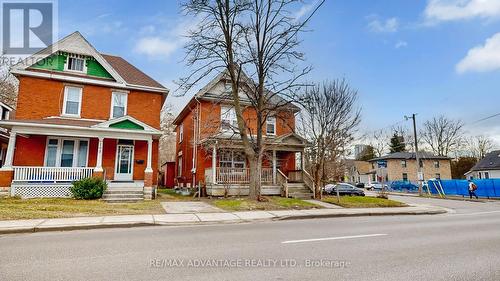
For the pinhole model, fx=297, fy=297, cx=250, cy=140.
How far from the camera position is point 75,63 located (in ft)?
63.7

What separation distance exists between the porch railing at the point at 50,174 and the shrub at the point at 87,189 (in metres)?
1.43

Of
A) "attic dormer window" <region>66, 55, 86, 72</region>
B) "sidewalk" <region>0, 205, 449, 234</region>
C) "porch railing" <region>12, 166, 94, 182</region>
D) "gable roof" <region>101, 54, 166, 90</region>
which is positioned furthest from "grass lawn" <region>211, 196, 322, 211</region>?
"attic dormer window" <region>66, 55, 86, 72</region>

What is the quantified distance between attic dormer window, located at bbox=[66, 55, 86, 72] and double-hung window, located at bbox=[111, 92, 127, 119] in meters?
2.55

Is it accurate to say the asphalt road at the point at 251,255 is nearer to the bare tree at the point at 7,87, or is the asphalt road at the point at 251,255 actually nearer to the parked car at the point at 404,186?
the bare tree at the point at 7,87

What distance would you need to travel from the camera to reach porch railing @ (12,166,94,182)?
15.9 meters

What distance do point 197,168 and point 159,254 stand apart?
1577 cm

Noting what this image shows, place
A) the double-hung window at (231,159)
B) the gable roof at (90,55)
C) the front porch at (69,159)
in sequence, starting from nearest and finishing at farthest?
1. the front porch at (69,159)
2. the gable roof at (90,55)
3. the double-hung window at (231,159)

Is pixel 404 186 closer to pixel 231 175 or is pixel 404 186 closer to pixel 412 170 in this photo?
pixel 412 170

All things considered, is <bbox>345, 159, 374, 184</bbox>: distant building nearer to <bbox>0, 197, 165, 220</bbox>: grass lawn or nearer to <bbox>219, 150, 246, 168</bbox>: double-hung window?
<bbox>219, 150, 246, 168</bbox>: double-hung window

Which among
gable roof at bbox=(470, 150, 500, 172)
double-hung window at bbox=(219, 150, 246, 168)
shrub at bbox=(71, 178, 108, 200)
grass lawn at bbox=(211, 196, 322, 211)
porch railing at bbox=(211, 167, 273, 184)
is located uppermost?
gable roof at bbox=(470, 150, 500, 172)

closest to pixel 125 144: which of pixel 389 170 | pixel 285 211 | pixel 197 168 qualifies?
→ pixel 197 168

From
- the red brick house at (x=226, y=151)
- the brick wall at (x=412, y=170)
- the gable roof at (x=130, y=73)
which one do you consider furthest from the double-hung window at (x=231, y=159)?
the brick wall at (x=412, y=170)

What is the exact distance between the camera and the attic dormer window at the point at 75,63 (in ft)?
63.2

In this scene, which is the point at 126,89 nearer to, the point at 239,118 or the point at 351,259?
the point at 239,118
